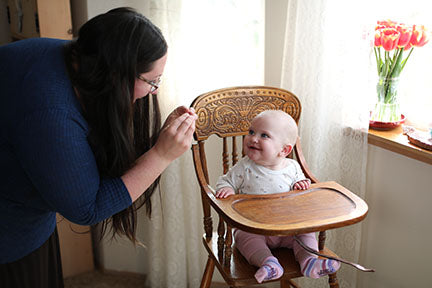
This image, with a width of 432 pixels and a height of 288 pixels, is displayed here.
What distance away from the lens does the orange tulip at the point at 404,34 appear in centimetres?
173

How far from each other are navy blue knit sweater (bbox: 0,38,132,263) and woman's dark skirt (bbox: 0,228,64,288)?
0.62ft

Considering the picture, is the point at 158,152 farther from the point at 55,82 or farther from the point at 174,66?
the point at 174,66

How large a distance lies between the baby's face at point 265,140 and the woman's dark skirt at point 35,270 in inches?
29.4

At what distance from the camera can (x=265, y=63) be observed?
2.15 metres

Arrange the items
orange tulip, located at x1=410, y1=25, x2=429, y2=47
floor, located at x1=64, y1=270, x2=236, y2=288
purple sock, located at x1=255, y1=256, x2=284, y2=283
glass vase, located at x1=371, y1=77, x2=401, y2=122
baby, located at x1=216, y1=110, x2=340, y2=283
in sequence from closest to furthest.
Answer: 1. purple sock, located at x1=255, y1=256, x2=284, y2=283
2. baby, located at x1=216, y1=110, x2=340, y2=283
3. orange tulip, located at x1=410, y1=25, x2=429, y2=47
4. glass vase, located at x1=371, y1=77, x2=401, y2=122
5. floor, located at x1=64, y1=270, x2=236, y2=288

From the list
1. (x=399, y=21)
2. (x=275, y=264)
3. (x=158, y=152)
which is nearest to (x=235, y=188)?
(x=275, y=264)

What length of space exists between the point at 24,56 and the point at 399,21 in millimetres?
1568

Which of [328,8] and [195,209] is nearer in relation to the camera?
[328,8]

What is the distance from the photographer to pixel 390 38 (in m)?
1.75

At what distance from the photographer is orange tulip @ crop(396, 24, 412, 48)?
1726 millimetres

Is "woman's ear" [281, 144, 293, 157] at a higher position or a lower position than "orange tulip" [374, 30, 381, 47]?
lower

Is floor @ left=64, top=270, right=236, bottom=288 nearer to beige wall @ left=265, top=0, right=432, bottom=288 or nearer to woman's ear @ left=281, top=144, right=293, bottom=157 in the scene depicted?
beige wall @ left=265, top=0, right=432, bottom=288

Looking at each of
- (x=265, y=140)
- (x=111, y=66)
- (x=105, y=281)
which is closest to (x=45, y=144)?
(x=111, y=66)

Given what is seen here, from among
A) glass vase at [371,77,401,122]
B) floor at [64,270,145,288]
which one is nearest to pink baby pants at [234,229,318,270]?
glass vase at [371,77,401,122]
